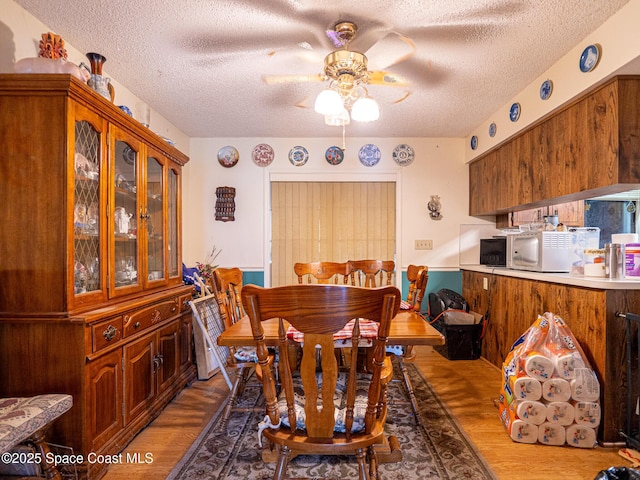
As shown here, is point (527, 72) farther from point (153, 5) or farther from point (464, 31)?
point (153, 5)

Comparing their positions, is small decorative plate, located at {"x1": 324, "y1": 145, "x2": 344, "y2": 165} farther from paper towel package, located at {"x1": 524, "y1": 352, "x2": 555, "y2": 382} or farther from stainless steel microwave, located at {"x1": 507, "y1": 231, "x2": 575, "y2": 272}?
paper towel package, located at {"x1": 524, "y1": 352, "x2": 555, "y2": 382}

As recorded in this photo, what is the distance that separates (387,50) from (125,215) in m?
1.90

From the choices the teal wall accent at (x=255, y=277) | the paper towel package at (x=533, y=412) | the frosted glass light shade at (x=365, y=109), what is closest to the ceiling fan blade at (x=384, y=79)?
the frosted glass light shade at (x=365, y=109)

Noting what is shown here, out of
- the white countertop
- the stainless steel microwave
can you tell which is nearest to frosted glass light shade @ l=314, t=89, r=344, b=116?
the white countertop

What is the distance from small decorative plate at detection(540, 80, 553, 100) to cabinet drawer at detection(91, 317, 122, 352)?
307 cm

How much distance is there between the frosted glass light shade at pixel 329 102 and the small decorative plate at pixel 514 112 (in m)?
1.82

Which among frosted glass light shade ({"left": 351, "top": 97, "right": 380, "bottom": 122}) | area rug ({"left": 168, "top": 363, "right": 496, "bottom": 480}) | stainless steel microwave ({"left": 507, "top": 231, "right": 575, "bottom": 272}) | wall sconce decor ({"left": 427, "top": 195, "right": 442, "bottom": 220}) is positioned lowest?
area rug ({"left": 168, "top": 363, "right": 496, "bottom": 480})

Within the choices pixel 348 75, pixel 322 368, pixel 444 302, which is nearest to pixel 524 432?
pixel 322 368

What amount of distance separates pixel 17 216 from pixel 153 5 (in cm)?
122

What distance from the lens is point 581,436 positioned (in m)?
1.92

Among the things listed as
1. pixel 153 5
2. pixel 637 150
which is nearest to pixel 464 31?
pixel 637 150

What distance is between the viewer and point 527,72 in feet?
8.11

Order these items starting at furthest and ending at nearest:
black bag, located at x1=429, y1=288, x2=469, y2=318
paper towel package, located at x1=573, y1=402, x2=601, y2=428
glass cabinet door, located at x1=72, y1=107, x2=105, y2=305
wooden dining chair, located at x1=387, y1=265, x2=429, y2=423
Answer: black bag, located at x1=429, y1=288, x2=469, y2=318, wooden dining chair, located at x1=387, y1=265, x2=429, y2=423, paper towel package, located at x1=573, y1=402, x2=601, y2=428, glass cabinet door, located at x1=72, y1=107, x2=105, y2=305

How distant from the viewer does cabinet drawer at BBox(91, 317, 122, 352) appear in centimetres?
162
